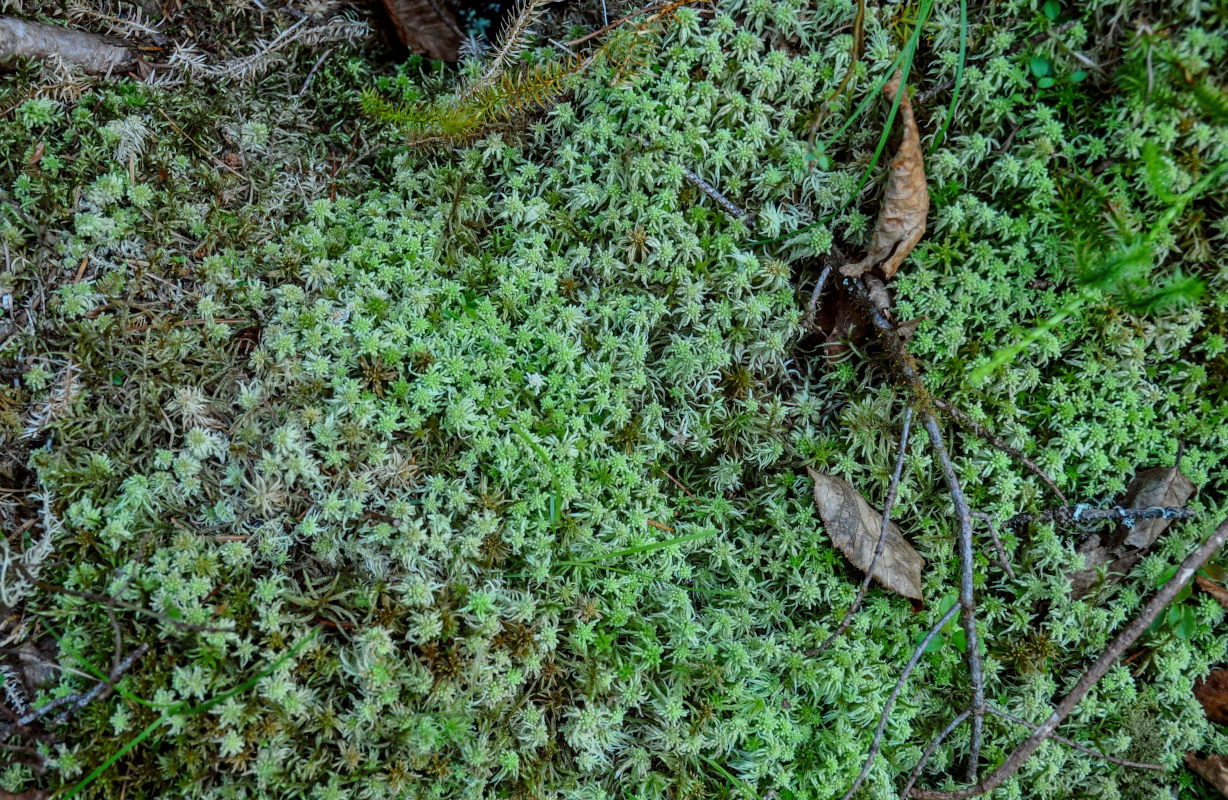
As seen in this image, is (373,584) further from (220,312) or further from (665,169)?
(665,169)

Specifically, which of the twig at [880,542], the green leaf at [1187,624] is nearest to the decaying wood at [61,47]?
the twig at [880,542]

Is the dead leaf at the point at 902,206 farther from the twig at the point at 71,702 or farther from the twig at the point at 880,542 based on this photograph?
the twig at the point at 71,702

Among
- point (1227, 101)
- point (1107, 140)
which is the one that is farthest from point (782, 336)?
point (1227, 101)

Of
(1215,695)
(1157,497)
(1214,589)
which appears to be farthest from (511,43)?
(1215,695)

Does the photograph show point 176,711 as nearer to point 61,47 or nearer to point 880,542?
point 880,542

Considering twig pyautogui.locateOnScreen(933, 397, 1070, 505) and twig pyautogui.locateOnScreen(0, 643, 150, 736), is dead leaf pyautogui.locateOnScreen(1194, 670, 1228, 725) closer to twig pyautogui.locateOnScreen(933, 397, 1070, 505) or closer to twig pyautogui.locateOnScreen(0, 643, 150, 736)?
twig pyautogui.locateOnScreen(933, 397, 1070, 505)

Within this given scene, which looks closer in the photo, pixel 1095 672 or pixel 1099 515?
pixel 1095 672
